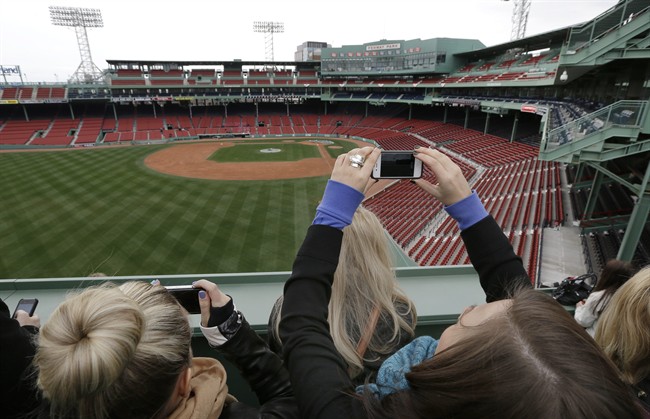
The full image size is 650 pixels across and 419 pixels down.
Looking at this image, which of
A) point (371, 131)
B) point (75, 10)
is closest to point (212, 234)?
point (371, 131)

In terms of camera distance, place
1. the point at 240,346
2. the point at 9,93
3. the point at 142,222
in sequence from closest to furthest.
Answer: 1. the point at 240,346
2. the point at 142,222
3. the point at 9,93

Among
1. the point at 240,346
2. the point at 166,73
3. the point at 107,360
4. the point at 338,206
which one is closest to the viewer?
the point at 107,360

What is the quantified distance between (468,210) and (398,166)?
1.60ft

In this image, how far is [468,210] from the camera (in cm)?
156

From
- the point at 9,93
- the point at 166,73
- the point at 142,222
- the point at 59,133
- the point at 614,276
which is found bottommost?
the point at 142,222

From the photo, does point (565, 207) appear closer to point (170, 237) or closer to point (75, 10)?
point (170, 237)

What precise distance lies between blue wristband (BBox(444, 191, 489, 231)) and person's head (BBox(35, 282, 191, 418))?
1.29 metres

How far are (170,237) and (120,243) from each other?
6.53 ft

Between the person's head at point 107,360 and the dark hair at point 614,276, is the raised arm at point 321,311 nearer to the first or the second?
the person's head at point 107,360

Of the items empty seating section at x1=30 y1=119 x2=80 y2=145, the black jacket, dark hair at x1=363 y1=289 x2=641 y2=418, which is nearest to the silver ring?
the black jacket

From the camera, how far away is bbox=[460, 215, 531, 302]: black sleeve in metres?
1.53

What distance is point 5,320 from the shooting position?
1350mm

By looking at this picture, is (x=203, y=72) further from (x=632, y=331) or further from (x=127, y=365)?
(x=632, y=331)

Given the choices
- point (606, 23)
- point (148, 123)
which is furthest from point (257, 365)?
point (148, 123)
